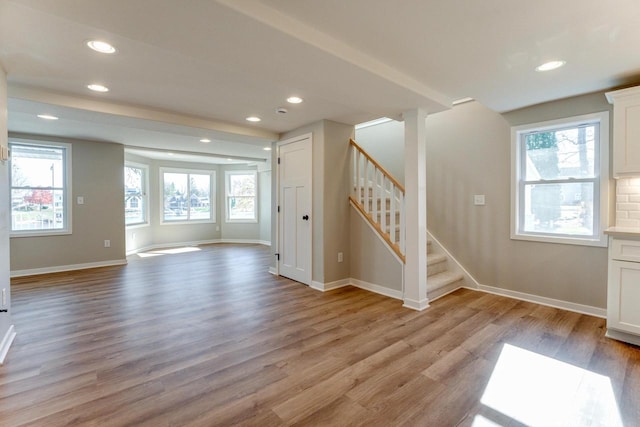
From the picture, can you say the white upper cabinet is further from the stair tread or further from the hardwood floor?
the stair tread

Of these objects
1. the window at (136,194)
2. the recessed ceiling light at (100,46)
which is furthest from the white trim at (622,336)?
the window at (136,194)

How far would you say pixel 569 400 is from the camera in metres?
1.79

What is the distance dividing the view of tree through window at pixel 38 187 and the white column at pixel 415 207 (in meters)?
→ 5.64

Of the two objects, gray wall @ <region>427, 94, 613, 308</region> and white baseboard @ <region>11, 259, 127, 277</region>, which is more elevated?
gray wall @ <region>427, 94, 613, 308</region>

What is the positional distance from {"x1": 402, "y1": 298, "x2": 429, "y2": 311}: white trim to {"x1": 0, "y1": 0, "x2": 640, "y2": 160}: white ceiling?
2.10m

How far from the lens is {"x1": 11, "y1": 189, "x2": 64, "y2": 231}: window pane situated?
16.0 feet

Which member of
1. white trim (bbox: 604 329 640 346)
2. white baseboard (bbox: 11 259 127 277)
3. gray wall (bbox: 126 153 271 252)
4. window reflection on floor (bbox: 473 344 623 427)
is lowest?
window reflection on floor (bbox: 473 344 623 427)

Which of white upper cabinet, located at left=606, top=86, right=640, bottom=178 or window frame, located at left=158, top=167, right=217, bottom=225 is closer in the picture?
white upper cabinet, located at left=606, top=86, right=640, bottom=178

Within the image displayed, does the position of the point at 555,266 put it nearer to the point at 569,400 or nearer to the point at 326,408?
the point at 569,400

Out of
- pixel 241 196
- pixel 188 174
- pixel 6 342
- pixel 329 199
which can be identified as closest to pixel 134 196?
pixel 188 174

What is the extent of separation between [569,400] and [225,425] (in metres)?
1.97

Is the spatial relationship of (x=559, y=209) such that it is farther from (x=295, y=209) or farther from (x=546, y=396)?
(x=295, y=209)

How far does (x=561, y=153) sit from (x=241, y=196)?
7.29 metres

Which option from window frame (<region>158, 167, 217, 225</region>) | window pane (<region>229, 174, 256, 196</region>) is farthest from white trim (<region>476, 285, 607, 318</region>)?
window frame (<region>158, 167, 217, 225</region>)
